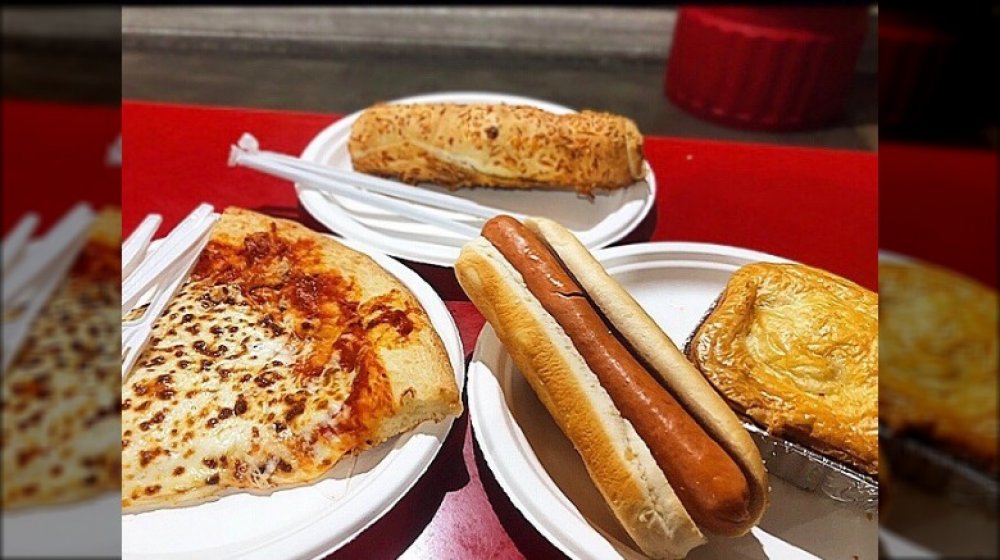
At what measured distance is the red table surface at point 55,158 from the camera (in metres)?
0.32

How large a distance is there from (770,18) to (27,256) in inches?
68.1

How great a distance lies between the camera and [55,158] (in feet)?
1.13

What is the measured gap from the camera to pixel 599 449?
58cm

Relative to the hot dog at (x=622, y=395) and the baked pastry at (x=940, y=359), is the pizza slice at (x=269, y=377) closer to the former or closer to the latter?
the hot dog at (x=622, y=395)

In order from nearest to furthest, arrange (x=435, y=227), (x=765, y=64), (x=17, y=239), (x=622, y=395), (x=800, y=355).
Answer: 1. (x=17, y=239)
2. (x=622, y=395)
3. (x=800, y=355)
4. (x=435, y=227)
5. (x=765, y=64)

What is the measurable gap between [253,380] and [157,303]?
0.13m

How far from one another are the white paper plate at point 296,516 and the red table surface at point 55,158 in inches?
11.2

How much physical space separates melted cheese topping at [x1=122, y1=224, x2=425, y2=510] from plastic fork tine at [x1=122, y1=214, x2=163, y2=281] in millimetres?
51

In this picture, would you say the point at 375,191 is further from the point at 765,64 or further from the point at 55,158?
the point at 765,64

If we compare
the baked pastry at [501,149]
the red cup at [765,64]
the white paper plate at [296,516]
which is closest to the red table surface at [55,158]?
the white paper plate at [296,516]

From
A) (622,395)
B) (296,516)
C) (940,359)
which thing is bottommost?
(296,516)

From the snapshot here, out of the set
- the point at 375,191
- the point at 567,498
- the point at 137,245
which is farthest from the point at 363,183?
the point at 567,498

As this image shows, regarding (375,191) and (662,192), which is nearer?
(375,191)

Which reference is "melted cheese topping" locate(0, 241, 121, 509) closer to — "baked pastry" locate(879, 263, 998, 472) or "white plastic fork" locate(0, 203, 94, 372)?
"white plastic fork" locate(0, 203, 94, 372)
